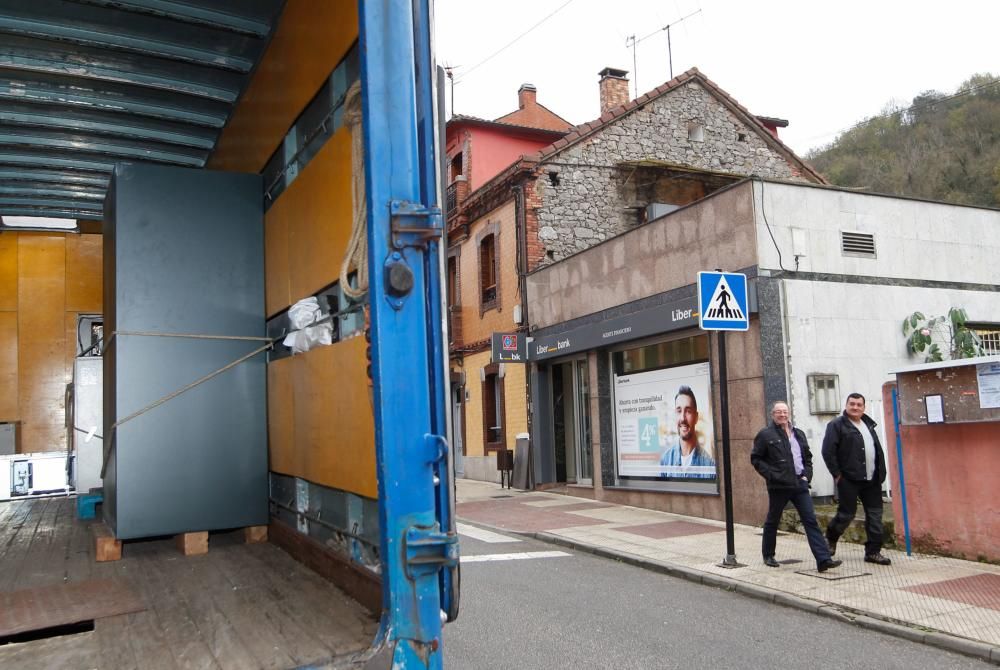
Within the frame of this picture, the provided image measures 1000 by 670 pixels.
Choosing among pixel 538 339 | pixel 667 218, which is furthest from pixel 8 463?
pixel 538 339

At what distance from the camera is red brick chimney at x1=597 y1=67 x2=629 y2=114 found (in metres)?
24.2

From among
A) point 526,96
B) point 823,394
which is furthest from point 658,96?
point 823,394

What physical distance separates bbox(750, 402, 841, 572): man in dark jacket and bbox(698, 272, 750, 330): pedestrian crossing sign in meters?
1.10

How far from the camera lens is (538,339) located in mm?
18484

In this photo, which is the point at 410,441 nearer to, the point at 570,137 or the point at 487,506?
the point at 487,506

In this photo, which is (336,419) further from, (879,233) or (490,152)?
(490,152)

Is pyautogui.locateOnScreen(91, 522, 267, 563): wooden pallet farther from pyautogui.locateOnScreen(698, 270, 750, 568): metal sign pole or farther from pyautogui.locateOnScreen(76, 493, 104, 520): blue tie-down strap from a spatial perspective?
pyautogui.locateOnScreen(698, 270, 750, 568): metal sign pole

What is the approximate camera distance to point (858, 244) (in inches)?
508

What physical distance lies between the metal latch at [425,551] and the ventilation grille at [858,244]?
11680 millimetres

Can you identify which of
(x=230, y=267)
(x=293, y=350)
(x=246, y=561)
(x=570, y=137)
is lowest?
(x=246, y=561)

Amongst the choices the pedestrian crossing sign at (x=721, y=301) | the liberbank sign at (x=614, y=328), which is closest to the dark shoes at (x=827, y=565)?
the pedestrian crossing sign at (x=721, y=301)

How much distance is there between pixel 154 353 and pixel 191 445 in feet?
1.66

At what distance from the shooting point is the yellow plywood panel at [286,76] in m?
3.33

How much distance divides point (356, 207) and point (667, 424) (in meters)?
12.1
